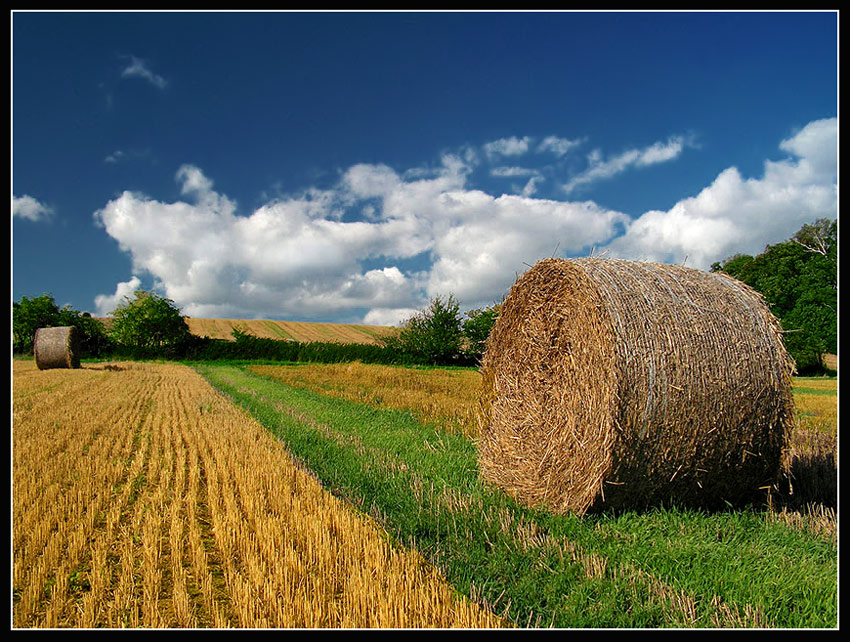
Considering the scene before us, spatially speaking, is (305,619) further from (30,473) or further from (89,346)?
(89,346)

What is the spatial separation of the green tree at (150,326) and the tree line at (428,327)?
0.09 meters

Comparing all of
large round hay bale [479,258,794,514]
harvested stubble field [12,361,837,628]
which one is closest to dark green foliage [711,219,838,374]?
large round hay bale [479,258,794,514]

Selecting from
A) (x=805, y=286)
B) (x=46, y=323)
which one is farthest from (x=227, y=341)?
(x=805, y=286)

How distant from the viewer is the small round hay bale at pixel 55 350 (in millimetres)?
A: 28047

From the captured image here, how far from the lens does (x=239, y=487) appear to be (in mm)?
6070

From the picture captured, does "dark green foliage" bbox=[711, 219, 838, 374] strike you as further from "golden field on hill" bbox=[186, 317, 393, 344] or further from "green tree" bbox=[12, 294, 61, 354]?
"green tree" bbox=[12, 294, 61, 354]

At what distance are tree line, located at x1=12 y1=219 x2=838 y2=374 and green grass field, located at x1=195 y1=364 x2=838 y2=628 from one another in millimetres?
28881

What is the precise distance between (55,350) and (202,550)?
98.5ft

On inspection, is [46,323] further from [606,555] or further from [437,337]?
[606,555]

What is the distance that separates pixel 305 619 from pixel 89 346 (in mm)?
55531

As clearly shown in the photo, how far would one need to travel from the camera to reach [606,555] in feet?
13.1

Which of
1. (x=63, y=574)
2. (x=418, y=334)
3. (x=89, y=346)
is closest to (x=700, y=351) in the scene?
(x=63, y=574)

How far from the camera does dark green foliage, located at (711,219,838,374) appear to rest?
1364 inches

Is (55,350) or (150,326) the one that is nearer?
(55,350)
